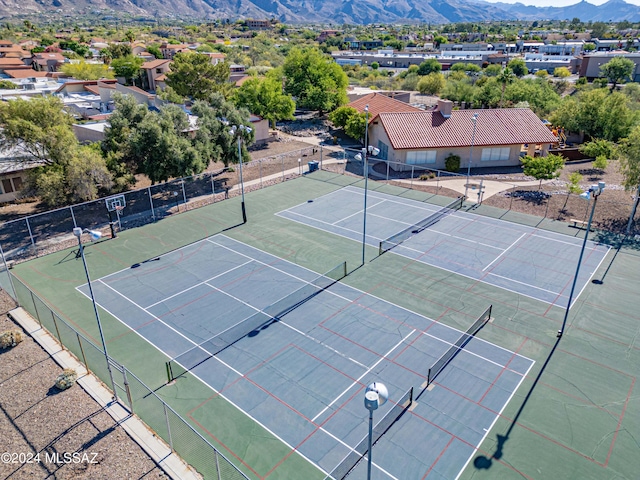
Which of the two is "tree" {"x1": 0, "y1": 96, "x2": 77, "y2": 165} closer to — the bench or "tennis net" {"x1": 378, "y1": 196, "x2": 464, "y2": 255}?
"tennis net" {"x1": 378, "y1": 196, "x2": 464, "y2": 255}

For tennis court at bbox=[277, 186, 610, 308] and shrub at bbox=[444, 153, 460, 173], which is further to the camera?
shrub at bbox=[444, 153, 460, 173]

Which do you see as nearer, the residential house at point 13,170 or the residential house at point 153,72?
the residential house at point 13,170

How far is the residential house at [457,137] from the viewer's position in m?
44.9

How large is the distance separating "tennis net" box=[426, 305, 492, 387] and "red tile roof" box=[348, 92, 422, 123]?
Answer: 1288 inches

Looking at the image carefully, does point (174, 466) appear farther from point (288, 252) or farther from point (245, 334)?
point (288, 252)

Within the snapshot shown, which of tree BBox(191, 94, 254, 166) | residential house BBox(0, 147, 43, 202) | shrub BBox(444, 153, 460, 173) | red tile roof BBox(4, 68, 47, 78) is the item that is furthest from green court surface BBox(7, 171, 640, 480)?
red tile roof BBox(4, 68, 47, 78)

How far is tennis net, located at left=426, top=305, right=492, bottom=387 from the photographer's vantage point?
19.1 meters

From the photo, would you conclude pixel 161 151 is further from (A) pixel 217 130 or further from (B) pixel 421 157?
(B) pixel 421 157

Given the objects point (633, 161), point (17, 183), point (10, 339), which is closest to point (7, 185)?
point (17, 183)

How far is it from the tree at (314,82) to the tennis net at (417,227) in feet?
106

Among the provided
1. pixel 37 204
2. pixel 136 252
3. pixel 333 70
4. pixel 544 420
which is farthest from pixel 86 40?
pixel 544 420

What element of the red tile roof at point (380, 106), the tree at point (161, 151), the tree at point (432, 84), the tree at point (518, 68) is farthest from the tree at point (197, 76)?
the tree at point (518, 68)

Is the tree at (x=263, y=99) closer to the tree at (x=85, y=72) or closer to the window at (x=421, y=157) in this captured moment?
the window at (x=421, y=157)

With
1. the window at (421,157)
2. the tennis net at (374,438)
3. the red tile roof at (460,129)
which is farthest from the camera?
the window at (421,157)
